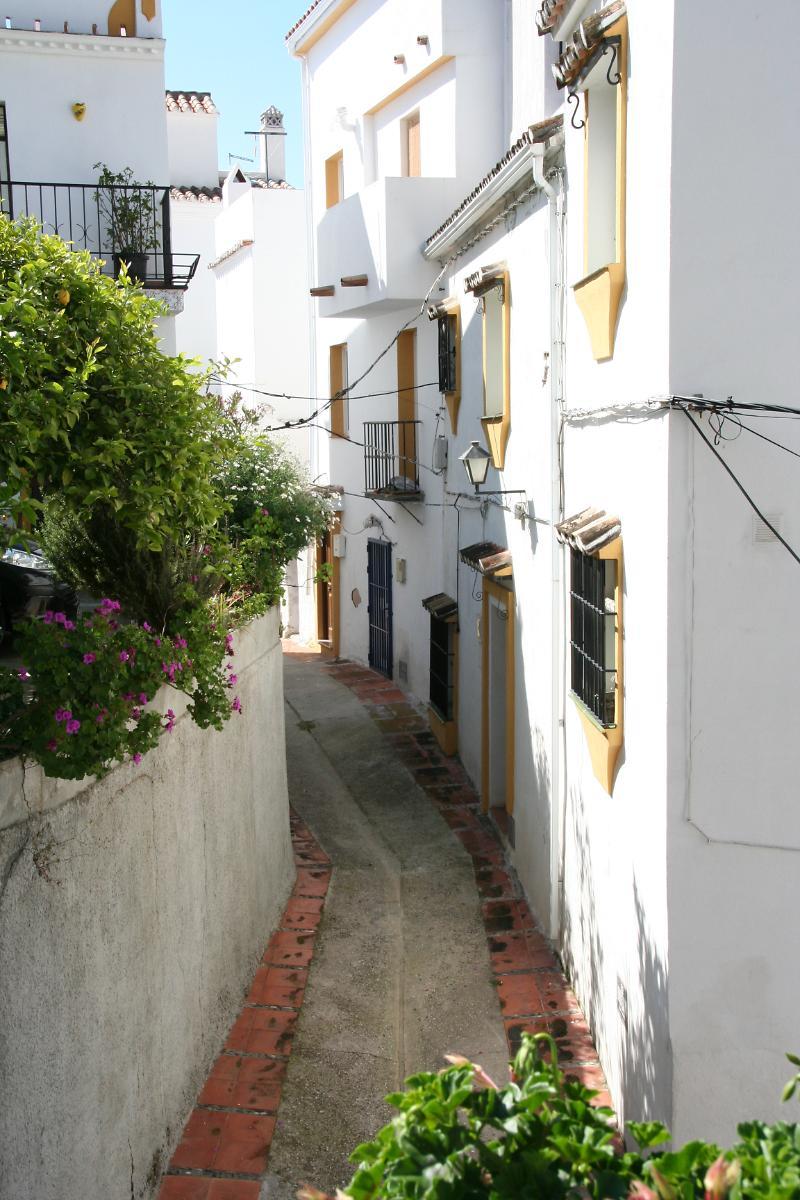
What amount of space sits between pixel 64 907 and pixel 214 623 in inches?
106

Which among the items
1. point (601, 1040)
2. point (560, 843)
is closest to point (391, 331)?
point (560, 843)

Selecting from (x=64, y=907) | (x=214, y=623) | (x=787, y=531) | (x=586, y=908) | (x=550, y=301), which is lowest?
(x=586, y=908)

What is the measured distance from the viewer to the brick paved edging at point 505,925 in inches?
332

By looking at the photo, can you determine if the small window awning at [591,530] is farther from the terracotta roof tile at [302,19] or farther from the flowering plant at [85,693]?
the terracotta roof tile at [302,19]

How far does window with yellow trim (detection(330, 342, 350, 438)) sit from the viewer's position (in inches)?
805

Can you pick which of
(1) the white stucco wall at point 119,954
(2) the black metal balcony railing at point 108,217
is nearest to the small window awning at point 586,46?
(1) the white stucco wall at point 119,954

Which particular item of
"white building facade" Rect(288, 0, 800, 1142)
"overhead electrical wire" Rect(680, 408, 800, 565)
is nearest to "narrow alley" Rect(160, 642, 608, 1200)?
"white building facade" Rect(288, 0, 800, 1142)

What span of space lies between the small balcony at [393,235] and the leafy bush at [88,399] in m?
9.40

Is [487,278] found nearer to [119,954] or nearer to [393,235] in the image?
[393,235]

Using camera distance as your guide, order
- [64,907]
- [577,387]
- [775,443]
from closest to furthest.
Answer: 1. [64,907]
2. [775,443]
3. [577,387]

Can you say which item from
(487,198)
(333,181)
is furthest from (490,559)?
(333,181)

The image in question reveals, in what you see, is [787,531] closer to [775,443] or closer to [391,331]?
[775,443]

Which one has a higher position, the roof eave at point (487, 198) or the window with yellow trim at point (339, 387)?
the roof eave at point (487, 198)

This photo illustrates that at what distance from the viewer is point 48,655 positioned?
18.6 feet
